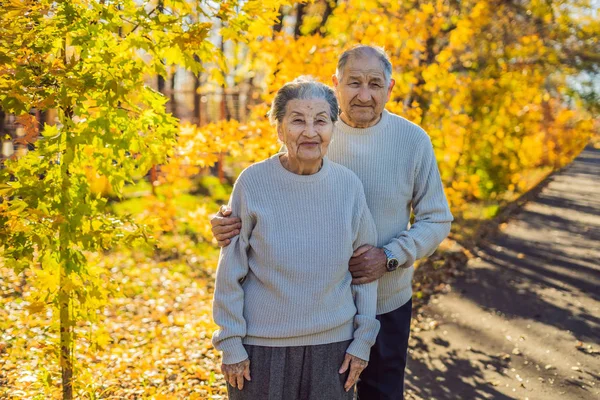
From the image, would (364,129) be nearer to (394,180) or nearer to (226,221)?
(394,180)

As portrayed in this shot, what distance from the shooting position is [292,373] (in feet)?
7.88

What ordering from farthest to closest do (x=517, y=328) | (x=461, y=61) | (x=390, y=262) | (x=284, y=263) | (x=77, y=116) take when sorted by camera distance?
(x=461, y=61), (x=517, y=328), (x=77, y=116), (x=390, y=262), (x=284, y=263)

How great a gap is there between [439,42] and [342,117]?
19.7 ft

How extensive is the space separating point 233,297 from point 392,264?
673 mm

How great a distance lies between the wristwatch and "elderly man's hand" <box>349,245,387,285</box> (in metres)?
0.05

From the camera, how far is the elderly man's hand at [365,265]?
2477 millimetres

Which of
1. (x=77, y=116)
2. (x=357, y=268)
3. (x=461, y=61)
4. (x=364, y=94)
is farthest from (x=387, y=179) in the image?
(x=461, y=61)

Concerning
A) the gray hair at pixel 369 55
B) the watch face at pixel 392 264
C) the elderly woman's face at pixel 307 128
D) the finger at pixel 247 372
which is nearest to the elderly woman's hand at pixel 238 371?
the finger at pixel 247 372

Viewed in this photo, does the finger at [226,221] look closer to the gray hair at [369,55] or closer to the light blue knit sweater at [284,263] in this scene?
the light blue knit sweater at [284,263]

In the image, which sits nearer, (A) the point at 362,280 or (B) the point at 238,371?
(B) the point at 238,371

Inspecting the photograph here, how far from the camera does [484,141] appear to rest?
11.5 m

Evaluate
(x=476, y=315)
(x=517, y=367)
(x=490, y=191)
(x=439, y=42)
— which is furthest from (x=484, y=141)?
(x=517, y=367)

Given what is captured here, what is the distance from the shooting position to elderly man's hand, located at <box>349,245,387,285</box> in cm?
248

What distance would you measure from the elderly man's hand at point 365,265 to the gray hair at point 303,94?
20.5 inches
